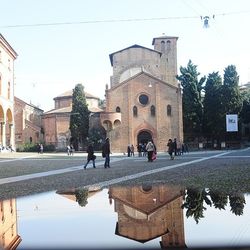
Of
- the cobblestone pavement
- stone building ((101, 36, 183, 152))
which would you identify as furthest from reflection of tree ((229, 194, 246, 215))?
stone building ((101, 36, 183, 152))

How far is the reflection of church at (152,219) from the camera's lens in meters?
2.66

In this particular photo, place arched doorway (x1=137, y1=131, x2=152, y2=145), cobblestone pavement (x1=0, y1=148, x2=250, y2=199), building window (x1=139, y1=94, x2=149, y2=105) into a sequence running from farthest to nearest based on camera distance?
building window (x1=139, y1=94, x2=149, y2=105)
arched doorway (x1=137, y1=131, x2=152, y2=145)
cobblestone pavement (x1=0, y1=148, x2=250, y2=199)

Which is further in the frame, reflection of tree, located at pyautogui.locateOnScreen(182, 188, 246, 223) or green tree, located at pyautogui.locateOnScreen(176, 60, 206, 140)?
green tree, located at pyautogui.locateOnScreen(176, 60, 206, 140)

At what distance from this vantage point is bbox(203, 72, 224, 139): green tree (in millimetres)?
52844

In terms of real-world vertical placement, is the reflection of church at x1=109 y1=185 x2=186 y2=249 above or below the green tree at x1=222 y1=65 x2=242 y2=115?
below

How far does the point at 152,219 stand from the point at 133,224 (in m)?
0.22

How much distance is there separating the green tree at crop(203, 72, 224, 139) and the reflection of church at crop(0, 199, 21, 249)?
1964 inches

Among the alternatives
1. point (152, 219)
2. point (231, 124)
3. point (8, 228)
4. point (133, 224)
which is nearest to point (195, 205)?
point (152, 219)

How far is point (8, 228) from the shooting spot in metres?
3.30

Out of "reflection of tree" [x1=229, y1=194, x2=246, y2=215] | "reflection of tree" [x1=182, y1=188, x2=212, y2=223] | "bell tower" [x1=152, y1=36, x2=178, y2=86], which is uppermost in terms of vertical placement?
"bell tower" [x1=152, y1=36, x2=178, y2=86]

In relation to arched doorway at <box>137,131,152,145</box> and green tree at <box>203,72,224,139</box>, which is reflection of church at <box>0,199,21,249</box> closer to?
arched doorway at <box>137,131,152,145</box>

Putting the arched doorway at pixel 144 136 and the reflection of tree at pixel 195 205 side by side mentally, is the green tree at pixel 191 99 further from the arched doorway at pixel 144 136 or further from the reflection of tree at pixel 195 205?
the reflection of tree at pixel 195 205

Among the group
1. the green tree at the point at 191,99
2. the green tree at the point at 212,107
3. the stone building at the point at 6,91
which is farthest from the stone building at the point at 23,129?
the green tree at the point at 212,107

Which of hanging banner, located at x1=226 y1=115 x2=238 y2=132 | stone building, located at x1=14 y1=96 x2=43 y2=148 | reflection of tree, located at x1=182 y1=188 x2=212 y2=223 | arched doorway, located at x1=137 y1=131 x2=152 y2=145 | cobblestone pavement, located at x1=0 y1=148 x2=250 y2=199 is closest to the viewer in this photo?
reflection of tree, located at x1=182 y1=188 x2=212 y2=223
